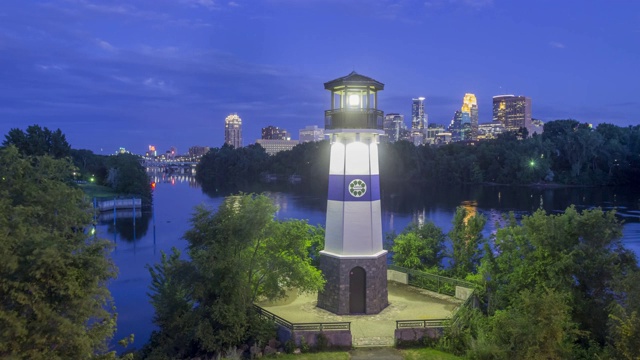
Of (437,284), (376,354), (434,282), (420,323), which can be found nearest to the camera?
(376,354)

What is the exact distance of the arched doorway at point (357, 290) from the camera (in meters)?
21.8

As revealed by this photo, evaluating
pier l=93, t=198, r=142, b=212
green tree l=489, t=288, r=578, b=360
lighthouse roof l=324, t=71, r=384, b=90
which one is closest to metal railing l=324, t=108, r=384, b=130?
lighthouse roof l=324, t=71, r=384, b=90

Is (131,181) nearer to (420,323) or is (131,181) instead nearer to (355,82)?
(355,82)

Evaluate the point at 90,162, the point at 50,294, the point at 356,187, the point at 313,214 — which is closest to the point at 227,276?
the point at 356,187

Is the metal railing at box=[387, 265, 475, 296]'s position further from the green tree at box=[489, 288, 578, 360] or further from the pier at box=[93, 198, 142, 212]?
the pier at box=[93, 198, 142, 212]

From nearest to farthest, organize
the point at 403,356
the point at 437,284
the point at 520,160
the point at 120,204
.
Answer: the point at 403,356 → the point at 437,284 → the point at 120,204 → the point at 520,160

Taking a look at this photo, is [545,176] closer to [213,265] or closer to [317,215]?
[317,215]

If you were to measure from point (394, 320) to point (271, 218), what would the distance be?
6375 millimetres

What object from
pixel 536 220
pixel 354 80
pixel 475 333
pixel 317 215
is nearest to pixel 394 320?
pixel 475 333

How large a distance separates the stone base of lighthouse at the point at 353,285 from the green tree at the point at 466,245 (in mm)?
6942

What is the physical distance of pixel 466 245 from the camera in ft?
90.5

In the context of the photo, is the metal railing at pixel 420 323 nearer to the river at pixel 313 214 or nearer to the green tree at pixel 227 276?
the green tree at pixel 227 276

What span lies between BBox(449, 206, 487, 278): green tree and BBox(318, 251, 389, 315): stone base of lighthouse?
694cm

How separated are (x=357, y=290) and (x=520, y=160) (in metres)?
102
